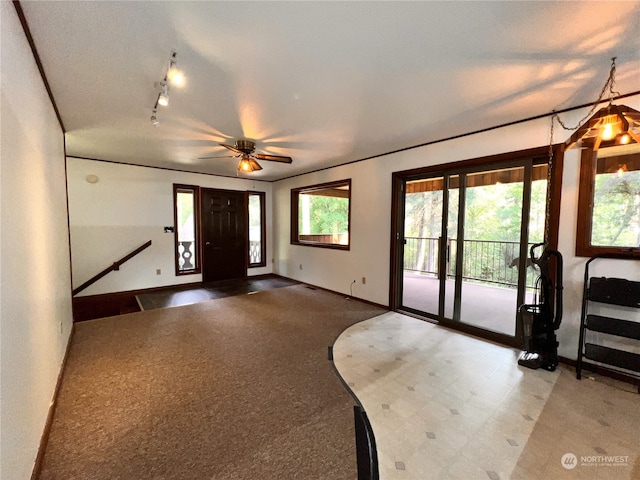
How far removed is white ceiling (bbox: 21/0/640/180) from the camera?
1.43 meters

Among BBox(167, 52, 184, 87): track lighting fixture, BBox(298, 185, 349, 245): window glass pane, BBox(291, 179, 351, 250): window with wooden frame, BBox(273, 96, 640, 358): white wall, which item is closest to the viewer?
BBox(167, 52, 184, 87): track lighting fixture

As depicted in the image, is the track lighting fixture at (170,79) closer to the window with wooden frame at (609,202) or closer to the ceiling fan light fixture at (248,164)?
the ceiling fan light fixture at (248,164)

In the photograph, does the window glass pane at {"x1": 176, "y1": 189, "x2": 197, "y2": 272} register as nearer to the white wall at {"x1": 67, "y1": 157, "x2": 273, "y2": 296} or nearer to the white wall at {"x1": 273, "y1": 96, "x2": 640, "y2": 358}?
the white wall at {"x1": 67, "y1": 157, "x2": 273, "y2": 296}

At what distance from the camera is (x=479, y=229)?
11.0 ft

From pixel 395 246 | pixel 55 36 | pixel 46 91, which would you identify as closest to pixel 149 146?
pixel 46 91

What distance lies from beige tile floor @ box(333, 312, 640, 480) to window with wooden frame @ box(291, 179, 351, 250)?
3.72 meters

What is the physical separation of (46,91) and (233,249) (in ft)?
13.8

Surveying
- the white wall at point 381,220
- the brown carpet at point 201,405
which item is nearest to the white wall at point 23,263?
the brown carpet at point 201,405

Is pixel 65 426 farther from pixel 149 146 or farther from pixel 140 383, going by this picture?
pixel 149 146

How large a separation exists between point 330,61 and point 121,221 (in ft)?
15.4

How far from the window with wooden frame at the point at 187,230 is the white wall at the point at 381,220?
182cm

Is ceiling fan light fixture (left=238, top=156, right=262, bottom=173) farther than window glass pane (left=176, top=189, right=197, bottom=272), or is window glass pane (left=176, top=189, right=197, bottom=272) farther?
window glass pane (left=176, top=189, right=197, bottom=272)

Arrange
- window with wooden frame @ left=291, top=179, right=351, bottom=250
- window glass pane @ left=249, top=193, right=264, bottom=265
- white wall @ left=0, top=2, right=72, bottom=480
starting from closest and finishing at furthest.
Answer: white wall @ left=0, top=2, right=72, bottom=480 < window with wooden frame @ left=291, top=179, right=351, bottom=250 < window glass pane @ left=249, top=193, right=264, bottom=265

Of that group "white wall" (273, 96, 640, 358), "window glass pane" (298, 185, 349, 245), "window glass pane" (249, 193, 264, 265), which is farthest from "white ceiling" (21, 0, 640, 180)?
"window glass pane" (298, 185, 349, 245)
